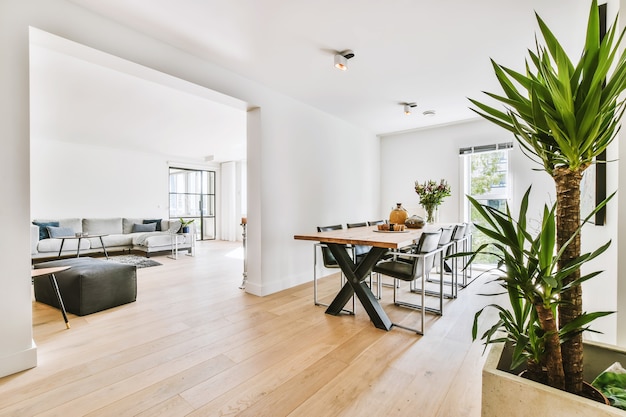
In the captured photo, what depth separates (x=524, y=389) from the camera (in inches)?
35.1

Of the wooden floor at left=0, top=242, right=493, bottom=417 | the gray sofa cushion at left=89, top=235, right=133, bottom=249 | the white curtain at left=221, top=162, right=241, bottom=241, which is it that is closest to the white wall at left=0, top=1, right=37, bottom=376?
the wooden floor at left=0, top=242, right=493, bottom=417

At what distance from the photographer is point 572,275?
95 cm

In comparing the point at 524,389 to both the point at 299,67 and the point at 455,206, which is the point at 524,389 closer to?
the point at 299,67

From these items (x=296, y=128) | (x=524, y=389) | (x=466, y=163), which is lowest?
(x=524, y=389)

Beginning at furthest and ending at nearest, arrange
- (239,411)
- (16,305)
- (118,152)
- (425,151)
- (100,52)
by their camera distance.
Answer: (118,152)
(425,151)
(100,52)
(16,305)
(239,411)

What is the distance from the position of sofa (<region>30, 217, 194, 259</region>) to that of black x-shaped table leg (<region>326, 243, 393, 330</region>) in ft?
15.5

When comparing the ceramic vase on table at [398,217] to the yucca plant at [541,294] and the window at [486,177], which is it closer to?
the window at [486,177]

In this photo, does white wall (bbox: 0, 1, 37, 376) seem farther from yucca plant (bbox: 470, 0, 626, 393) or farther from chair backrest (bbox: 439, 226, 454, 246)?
chair backrest (bbox: 439, 226, 454, 246)

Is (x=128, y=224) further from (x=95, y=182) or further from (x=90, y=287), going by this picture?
(x=90, y=287)

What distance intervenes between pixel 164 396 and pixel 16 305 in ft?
3.90

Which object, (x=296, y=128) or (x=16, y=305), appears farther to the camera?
(x=296, y=128)

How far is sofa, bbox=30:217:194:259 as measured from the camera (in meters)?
5.52

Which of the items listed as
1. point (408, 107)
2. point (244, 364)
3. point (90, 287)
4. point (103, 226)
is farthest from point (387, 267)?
point (103, 226)

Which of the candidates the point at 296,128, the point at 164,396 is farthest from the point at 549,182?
the point at 164,396
